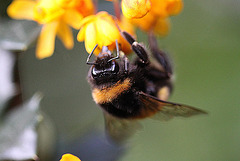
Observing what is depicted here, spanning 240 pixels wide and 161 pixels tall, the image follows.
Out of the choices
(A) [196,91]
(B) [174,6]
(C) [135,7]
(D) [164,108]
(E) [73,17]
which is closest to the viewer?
(C) [135,7]

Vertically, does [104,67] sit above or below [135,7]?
below

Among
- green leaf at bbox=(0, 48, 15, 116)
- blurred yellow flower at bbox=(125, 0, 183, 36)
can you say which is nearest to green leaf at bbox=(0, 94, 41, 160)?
green leaf at bbox=(0, 48, 15, 116)

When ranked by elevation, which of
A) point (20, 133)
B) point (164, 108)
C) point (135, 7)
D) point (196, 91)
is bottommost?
point (196, 91)

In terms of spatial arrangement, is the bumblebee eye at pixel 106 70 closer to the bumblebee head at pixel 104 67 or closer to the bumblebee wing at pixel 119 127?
the bumblebee head at pixel 104 67

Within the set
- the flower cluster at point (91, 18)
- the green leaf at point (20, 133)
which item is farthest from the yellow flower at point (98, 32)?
the green leaf at point (20, 133)

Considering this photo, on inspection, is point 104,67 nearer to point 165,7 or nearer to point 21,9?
point 165,7

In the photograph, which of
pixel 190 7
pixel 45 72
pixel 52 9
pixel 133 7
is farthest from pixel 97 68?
pixel 190 7

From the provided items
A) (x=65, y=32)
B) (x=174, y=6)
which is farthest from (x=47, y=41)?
(x=174, y=6)
